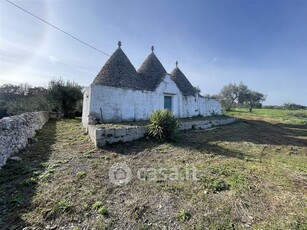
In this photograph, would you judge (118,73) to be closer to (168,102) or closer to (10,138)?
(168,102)

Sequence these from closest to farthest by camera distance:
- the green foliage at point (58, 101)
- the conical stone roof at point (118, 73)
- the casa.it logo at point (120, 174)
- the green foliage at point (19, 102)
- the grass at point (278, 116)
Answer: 1. the casa.it logo at point (120, 174)
2. the conical stone roof at point (118, 73)
3. the green foliage at point (19, 102)
4. the green foliage at point (58, 101)
5. the grass at point (278, 116)

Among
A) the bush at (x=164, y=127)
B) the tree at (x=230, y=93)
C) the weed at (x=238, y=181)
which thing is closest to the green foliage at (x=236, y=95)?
the tree at (x=230, y=93)

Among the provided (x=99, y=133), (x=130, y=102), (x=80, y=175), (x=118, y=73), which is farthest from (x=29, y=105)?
(x=80, y=175)

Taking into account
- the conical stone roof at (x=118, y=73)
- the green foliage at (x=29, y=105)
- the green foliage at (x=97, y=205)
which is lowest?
the green foliage at (x=97, y=205)

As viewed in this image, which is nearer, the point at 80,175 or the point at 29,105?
the point at 80,175

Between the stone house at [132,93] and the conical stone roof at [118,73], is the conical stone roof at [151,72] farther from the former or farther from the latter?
the conical stone roof at [118,73]

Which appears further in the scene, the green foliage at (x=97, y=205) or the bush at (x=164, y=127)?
the bush at (x=164, y=127)

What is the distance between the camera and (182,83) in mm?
16375

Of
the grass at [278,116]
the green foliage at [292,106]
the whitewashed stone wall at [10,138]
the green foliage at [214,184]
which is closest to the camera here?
the green foliage at [214,184]

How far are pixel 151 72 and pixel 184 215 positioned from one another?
12.3 m

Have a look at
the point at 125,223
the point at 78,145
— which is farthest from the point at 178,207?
the point at 78,145

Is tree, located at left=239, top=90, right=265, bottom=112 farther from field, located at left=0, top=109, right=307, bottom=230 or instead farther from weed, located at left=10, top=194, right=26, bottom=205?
weed, located at left=10, top=194, right=26, bottom=205

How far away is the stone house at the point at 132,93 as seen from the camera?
9.94 metres

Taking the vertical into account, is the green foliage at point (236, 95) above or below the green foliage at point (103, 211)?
above
